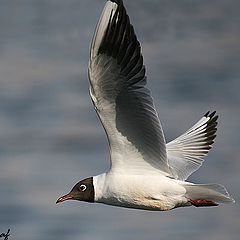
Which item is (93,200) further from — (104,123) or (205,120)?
(205,120)

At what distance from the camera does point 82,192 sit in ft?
41.9

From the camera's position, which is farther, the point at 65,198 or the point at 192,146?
the point at 192,146

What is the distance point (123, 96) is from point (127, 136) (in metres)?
0.59

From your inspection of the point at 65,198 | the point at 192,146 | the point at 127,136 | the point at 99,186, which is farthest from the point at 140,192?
the point at 192,146

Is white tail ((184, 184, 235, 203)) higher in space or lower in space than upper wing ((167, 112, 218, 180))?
lower

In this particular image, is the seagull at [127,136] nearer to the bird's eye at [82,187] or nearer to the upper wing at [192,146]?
the bird's eye at [82,187]

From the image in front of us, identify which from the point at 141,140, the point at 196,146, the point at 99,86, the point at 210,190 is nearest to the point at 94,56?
the point at 99,86

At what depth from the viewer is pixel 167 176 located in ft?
41.4

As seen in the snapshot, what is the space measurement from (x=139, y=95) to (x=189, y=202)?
1425 millimetres

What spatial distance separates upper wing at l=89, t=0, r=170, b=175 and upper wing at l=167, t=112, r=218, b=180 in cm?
154

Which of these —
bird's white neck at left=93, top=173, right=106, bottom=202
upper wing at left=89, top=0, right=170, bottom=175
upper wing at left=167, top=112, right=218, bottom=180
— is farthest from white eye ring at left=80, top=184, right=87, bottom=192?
upper wing at left=167, top=112, right=218, bottom=180

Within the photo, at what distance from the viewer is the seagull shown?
38.0 feet

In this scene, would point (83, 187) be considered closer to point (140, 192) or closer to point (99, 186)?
point (99, 186)

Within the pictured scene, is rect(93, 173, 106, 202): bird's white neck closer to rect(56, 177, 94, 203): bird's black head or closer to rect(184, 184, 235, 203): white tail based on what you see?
rect(56, 177, 94, 203): bird's black head
